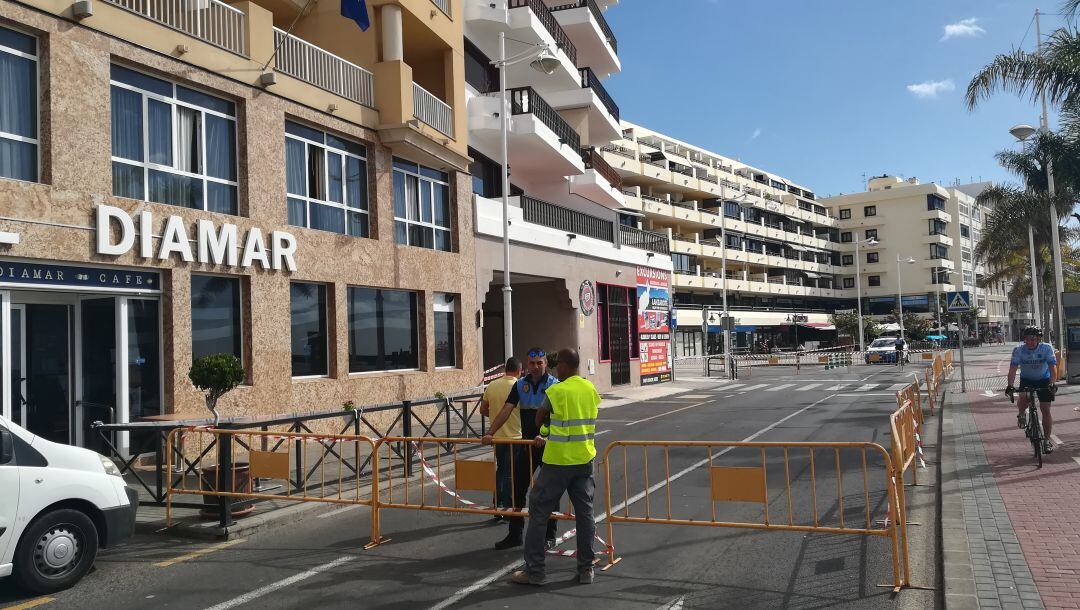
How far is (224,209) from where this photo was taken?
551 inches

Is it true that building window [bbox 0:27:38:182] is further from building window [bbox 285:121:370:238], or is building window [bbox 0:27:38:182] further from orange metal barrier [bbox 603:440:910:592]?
orange metal barrier [bbox 603:440:910:592]

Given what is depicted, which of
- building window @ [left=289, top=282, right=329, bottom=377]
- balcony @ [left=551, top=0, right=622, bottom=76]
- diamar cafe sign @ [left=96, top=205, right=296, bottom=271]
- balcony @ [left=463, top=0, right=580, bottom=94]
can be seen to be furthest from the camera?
balcony @ [left=551, top=0, right=622, bottom=76]

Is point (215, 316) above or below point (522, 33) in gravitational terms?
below

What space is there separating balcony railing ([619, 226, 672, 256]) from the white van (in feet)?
87.1

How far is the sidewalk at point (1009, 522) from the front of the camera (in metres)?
5.45

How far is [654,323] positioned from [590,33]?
40.9 ft

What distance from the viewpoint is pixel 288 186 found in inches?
607

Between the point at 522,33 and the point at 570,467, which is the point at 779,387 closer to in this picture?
the point at 522,33

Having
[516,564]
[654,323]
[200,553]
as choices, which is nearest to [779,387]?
[654,323]

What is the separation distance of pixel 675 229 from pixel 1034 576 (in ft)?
198

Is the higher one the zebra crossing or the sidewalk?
the sidewalk

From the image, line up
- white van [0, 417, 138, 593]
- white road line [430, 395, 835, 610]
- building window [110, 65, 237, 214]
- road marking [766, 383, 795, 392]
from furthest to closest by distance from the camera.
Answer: road marking [766, 383, 795, 392] < building window [110, 65, 237, 214] < white van [0, 417, 138, 593] < white road line [430, 395, 835, 610]

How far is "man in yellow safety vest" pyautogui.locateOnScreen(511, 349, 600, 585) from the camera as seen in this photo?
6262mm

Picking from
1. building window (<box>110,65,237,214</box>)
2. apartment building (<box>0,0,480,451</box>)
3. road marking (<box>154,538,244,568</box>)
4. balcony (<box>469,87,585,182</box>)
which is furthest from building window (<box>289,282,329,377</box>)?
balcony (<box>469,87,585,182</box>)
